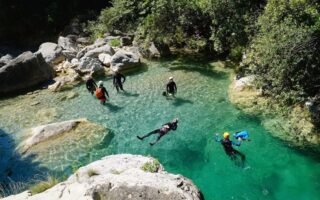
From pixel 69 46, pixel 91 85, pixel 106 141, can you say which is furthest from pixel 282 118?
pixel 69 46

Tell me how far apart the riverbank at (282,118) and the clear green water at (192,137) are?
17.5 inches

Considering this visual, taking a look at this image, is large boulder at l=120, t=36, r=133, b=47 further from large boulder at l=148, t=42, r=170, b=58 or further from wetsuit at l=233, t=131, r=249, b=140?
wetsuit at l=233, t=131, r=249, b=140

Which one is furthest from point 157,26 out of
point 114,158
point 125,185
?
point 125,185

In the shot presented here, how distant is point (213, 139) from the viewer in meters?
16.8

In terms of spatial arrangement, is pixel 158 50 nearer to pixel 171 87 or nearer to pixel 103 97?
pixel 171 87

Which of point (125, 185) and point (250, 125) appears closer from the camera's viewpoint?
point (125, 185)

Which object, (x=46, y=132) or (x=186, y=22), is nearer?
(x=46, y=132)

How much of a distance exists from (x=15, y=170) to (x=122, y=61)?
1075 centimetres

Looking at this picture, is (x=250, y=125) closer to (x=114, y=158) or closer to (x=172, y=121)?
(x=172, y=121)

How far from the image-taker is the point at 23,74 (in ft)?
78.9

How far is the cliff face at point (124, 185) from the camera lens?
9922 millimetres

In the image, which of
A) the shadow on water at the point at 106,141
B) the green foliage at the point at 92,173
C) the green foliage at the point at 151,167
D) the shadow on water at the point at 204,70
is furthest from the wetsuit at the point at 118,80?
the green foliage at the point at 92,173

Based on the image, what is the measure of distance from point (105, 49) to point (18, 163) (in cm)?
1190

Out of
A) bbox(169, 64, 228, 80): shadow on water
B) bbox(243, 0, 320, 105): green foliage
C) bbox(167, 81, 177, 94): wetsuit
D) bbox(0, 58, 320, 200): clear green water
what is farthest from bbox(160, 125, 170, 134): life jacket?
bbox(169, 64, 228, 80): shadow on water
